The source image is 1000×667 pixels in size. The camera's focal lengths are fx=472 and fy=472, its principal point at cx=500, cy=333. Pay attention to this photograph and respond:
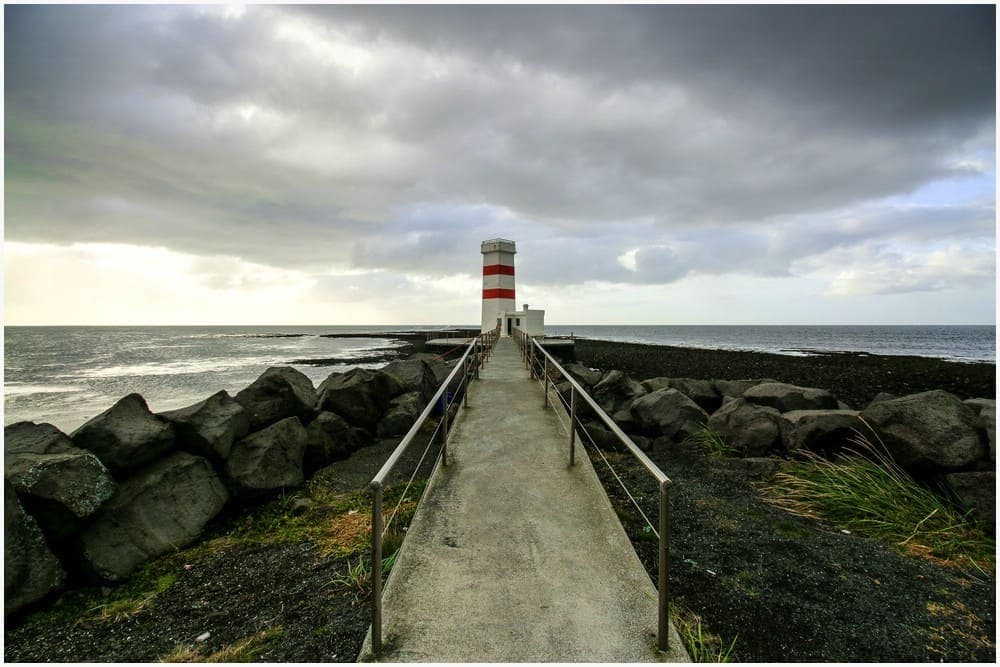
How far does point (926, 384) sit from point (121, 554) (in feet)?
92.5

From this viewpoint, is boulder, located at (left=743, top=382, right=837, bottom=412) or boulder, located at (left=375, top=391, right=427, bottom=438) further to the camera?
boulder, located at (left=743, top=382, right=837, bottom=412)

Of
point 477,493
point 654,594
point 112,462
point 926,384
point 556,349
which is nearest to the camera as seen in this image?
point 654,594

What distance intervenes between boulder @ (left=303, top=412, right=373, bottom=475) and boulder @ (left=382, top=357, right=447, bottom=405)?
207 cm

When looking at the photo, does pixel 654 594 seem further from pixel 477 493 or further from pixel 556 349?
pixel 556 349

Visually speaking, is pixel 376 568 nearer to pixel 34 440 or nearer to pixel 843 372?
pixel 34 440

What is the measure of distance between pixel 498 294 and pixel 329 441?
64.9 feet

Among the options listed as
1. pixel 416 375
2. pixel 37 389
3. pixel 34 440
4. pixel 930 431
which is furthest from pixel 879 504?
pixel 37 389

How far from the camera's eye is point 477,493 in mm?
4707

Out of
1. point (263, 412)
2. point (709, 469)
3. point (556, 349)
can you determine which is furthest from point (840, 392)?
point (263, 412)

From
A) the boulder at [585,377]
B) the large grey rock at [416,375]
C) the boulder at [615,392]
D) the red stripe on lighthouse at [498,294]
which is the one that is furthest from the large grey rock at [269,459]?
the red stripe on lighthouse at [498,294]

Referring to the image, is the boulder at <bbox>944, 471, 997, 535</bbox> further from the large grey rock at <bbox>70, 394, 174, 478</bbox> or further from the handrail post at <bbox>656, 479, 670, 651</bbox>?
the large grey rock at <bbox>70, 394, 174, 478</bbox>

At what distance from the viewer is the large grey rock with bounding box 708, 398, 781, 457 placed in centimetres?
704

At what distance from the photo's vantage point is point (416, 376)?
35.1 feet

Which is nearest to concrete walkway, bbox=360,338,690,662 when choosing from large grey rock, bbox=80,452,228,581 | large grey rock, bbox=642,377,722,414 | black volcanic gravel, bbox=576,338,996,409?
large grey rock, bbox=80,452,228,581
